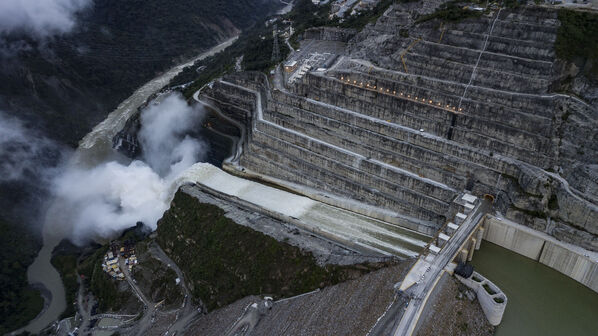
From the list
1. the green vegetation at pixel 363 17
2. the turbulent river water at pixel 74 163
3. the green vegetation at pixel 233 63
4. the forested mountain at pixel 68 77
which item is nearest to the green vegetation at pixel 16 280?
the forested mountain at pixel 68 77

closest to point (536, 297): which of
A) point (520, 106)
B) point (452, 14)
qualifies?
point (520, 106)

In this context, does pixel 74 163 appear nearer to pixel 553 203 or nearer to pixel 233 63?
pixel 233 63

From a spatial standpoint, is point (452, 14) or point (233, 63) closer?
point (452, 14)

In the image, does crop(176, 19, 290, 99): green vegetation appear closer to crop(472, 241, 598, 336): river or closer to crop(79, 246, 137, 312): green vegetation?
crop(79, 246, 137, 312): green vegetation

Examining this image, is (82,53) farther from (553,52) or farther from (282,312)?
(553,52)

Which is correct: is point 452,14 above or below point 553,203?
above

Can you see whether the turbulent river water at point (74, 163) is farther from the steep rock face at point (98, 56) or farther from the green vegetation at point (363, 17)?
the green vegetation at point (363, 17)

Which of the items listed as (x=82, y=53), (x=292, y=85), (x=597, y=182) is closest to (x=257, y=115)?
(x=292, y=85)
